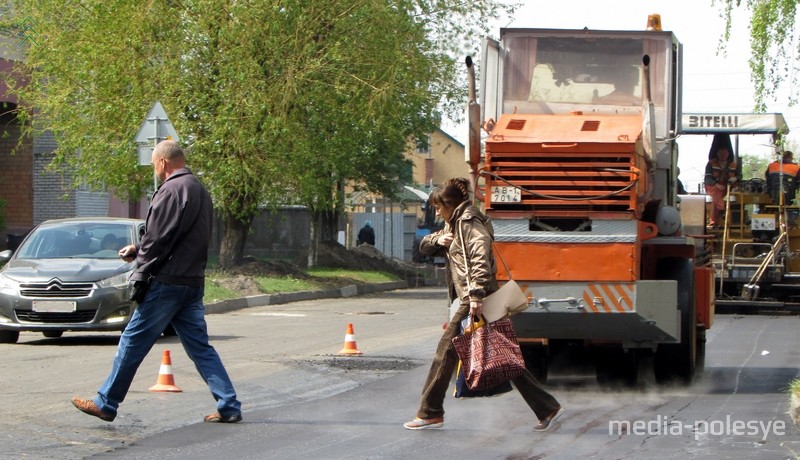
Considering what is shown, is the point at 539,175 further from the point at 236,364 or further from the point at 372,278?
the point at 372,278

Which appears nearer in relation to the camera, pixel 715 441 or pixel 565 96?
pixel 715 441

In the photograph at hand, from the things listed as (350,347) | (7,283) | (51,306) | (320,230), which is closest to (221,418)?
(350,347)

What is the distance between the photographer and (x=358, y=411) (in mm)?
9742

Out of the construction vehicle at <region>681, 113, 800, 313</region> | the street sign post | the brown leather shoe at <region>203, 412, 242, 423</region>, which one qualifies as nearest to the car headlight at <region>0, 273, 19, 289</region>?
the street sign post

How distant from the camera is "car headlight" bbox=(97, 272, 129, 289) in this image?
48.9 ft

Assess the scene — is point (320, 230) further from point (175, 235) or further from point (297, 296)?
A: point (175, 235)

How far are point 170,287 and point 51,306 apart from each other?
6.50 meters

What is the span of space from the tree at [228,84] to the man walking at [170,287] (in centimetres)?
1616

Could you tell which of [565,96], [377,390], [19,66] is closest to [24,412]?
[377,390]

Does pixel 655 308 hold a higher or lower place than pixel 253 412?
higher

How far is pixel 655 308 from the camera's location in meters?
10.3

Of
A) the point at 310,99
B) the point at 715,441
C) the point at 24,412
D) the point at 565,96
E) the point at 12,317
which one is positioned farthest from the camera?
the point at 310,99

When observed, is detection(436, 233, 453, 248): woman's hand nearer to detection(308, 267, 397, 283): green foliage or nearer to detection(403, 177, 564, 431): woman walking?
detection(403, 177, 564, 431): woman walking

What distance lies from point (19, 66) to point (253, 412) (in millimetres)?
20330
